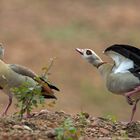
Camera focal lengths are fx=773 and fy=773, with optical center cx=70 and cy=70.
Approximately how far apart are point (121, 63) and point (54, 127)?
1.59 m

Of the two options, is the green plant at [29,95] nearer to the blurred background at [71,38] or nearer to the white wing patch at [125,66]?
the white wing patch at [125,66]

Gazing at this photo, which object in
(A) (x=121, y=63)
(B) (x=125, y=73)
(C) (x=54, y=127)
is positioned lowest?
(C) (x=54, y=127)

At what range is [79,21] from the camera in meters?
26.1

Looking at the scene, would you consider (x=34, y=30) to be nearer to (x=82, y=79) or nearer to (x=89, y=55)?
(x=82, y=79)

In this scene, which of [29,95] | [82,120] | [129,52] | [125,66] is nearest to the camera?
[29,95]

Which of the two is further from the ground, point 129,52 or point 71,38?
point 71,38

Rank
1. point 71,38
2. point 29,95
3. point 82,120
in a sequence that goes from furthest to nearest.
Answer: point 71,38 → point 82,120 → point 29,95

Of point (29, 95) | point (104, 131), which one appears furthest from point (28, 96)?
point (104, 131)

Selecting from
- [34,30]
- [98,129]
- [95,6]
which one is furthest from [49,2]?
[98,129]

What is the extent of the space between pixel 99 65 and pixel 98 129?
1.79 m

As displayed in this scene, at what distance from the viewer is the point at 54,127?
795cm

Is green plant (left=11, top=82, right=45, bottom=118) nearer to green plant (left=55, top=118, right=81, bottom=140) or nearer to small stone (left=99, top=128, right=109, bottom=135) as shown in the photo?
small stone (left=99, top=128, right=109, bottom=135)

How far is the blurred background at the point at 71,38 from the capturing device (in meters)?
18.8

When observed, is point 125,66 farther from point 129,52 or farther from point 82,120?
point 82,120
